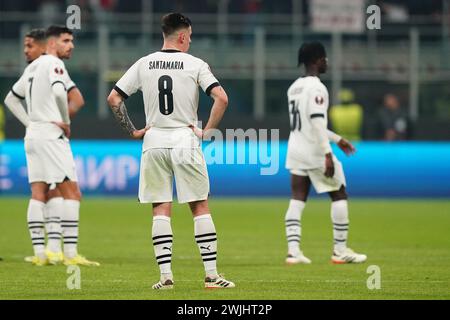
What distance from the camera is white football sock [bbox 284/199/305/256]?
1380 cm

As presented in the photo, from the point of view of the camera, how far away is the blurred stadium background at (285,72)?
25.4 metres

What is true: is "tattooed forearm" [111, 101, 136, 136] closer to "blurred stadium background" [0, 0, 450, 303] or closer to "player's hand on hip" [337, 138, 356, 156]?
"player's hand on hip" [337, 138, 356, 156]

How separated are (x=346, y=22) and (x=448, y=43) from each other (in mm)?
3323

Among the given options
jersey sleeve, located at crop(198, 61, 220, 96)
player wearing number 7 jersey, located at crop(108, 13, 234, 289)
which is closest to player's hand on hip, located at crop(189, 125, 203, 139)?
player wearing number 7 jersey, located at crop(108, 13, 234, 289)

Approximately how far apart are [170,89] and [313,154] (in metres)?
3.82

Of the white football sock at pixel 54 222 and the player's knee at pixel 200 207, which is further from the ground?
the player's knee at pixel 200 207

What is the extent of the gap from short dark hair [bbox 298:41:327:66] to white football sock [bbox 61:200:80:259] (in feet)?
Result: 9.82

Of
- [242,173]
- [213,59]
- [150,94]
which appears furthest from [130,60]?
[150,94]

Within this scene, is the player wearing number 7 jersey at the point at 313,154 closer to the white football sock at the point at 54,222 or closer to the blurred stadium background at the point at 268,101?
the white football sock at the point at 54,222

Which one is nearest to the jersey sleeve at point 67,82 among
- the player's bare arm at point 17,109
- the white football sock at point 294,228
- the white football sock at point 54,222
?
the player's bare arm at point 17,109

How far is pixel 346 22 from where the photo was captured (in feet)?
82.5

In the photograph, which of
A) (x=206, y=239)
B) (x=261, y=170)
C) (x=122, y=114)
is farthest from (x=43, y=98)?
(x=261, y=170)

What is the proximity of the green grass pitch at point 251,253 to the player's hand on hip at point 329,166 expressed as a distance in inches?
39.3
